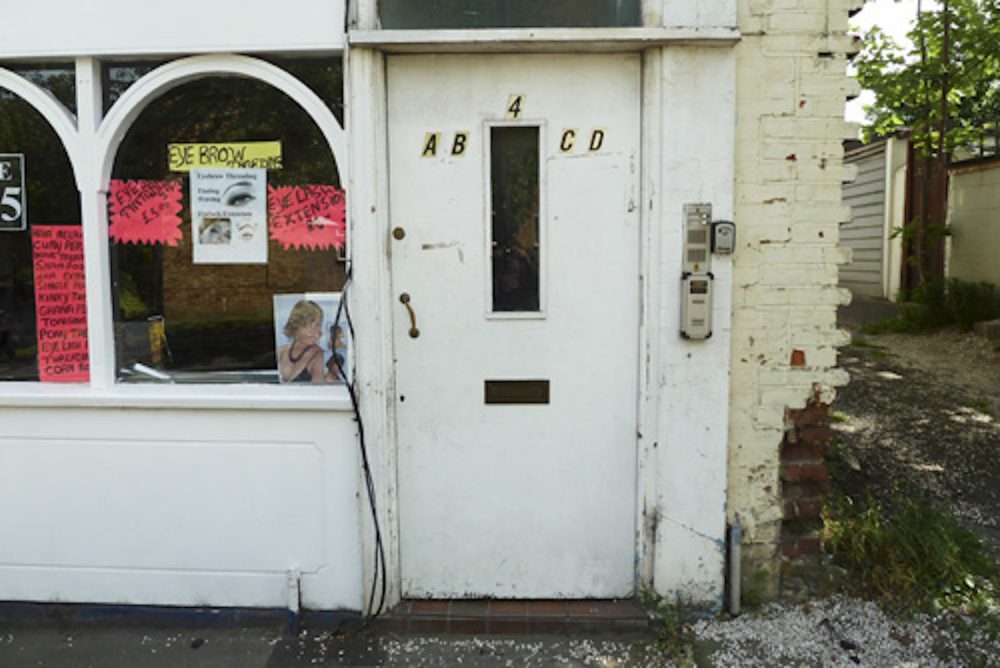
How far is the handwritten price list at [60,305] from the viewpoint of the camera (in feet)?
11.3

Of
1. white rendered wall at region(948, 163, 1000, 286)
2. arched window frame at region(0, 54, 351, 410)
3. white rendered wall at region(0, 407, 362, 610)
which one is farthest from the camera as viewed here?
white rendered wall at region(948, 163, 1000, 286)

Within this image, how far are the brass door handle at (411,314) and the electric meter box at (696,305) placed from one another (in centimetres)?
113

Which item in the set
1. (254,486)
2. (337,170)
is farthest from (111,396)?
(337,170)

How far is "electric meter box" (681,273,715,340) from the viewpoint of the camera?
3.11 m

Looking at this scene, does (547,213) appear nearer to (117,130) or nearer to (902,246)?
(117,130)

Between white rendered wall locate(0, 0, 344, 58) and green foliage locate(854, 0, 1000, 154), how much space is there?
359 inches

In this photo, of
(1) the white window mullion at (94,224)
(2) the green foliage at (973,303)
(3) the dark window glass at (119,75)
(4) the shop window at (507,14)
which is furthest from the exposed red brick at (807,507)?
(2) the green foliage at (973,303)

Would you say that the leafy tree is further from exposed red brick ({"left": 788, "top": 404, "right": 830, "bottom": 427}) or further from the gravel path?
exposed red brick ({"left": 788, "top": 404, "right": 830, "bottom": 427})

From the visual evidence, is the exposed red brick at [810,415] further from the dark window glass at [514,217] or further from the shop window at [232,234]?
the shop window at [232,234]

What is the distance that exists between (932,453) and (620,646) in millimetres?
3228

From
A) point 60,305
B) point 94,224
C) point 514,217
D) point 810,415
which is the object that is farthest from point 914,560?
point 60,305

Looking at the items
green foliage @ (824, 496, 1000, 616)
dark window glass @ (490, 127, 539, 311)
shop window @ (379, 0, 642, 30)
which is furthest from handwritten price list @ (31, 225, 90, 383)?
green foliage @ (824, 496, 1000, 616)

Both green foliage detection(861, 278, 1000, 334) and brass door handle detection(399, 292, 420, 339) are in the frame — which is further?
green foliage detection(861, 278, 1000, 334)

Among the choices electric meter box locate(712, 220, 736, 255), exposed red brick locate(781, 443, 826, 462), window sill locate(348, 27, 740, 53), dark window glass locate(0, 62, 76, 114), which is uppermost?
window sill locate(348, 27, 740, 53)
